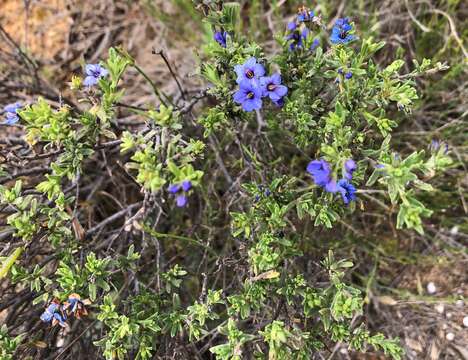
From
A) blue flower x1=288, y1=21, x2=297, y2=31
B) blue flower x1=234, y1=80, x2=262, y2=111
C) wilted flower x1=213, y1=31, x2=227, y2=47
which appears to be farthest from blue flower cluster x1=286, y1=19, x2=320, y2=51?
blue flower x1=234, y1=80, x2=262, y2=111

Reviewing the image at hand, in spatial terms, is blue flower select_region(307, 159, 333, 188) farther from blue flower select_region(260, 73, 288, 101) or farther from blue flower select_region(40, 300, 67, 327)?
blue flower select_region(40, 300, 67, 327)

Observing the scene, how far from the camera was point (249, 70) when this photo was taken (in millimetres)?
2006

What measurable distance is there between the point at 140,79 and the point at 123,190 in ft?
3.63

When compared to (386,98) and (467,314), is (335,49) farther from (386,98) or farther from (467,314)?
(467,314)

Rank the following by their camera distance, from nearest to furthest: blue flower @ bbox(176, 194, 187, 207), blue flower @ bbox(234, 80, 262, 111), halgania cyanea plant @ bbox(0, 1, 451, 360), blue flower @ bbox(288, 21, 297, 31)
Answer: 1. blue flower @ bbox(176, 194, 187, 207)
2. halgania cyanea plant @ bbox(0, 1, 451, 360)
3. blue flower @ bbox(234, 80, 262, 111)
4. blue flower @ bbox(288, 21, 297, 31)

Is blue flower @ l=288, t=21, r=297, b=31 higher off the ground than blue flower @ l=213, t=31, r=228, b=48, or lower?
higher

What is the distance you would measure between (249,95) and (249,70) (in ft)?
0.31

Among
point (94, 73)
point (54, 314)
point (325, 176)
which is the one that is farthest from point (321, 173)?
point (54, 314)

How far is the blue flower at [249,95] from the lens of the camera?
6.49 feet

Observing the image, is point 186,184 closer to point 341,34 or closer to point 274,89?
point 274,89

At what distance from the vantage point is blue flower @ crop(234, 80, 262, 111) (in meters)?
1.98

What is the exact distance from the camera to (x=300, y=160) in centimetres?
313


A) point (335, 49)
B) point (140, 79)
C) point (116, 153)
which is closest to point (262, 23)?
point (140, 79)

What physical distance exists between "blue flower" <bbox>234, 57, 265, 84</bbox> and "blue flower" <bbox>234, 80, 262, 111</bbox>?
21 mm
